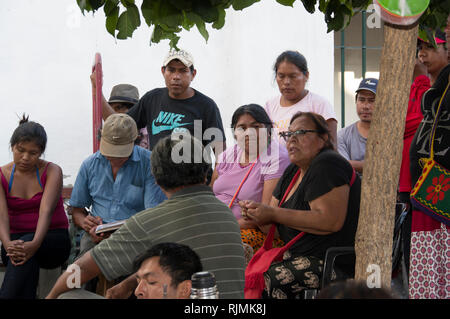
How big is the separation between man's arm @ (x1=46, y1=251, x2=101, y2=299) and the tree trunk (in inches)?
43.1

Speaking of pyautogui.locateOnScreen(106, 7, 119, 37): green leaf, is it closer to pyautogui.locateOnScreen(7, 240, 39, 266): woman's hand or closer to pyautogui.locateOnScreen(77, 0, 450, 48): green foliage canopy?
pyautogui.locateOnScreen(77, 0, 450, 48): green foliage canopy

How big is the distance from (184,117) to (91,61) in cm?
195

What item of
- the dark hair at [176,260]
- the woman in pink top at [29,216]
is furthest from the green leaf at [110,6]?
the woman in pink top at [29,216]

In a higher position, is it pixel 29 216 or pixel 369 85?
pixel 369 85

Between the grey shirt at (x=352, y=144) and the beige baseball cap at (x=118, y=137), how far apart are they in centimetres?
160

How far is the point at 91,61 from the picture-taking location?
20.5ft

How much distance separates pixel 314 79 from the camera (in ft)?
21.6

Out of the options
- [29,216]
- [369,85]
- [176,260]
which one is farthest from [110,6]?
[369,85]

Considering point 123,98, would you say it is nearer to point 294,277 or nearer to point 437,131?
point 294,277

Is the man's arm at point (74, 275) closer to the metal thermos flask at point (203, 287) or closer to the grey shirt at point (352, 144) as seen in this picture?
the metal thermos flask at point (203, 287)

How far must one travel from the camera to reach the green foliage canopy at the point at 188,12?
2.24 meters

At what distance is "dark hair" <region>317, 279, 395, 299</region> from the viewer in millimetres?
1407

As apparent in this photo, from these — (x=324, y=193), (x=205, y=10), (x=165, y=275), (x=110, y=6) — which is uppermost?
(x=110, y=6)
